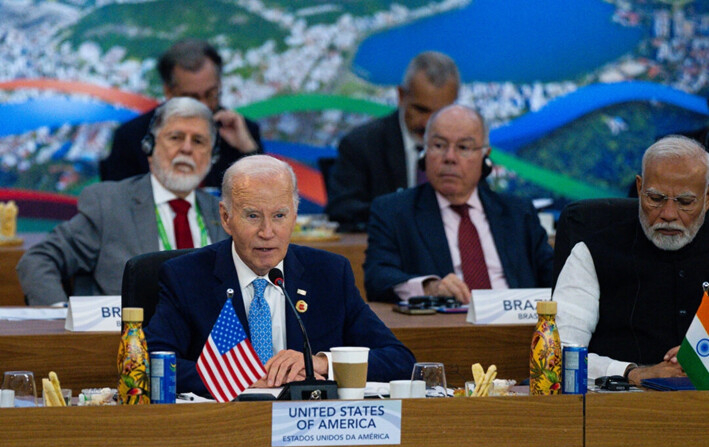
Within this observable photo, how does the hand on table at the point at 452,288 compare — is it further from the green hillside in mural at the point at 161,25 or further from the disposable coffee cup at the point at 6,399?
the green hillside in mural at the point at 161,25

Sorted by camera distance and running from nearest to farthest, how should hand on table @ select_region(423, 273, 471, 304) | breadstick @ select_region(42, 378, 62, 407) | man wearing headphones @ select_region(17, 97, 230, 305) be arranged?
breadstick @ select_region(42, 378, 62, 407) < hand on table @ select_region(423, 273, 471, 304) < man wearing headphones @ select_region(17, 97, 230, 305)

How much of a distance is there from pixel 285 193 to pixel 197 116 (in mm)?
1670

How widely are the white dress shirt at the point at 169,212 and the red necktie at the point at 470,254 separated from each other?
3.42ft

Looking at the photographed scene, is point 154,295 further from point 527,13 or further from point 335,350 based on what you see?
point 527,13

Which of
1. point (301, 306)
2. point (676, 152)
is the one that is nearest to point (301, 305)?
point (301, 306)

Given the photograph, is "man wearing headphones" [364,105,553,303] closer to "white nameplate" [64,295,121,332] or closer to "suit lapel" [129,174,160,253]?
"suit lapel" [129,174,160,253]

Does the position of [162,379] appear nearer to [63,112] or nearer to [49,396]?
[49,396]

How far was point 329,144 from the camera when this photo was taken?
7.59 m

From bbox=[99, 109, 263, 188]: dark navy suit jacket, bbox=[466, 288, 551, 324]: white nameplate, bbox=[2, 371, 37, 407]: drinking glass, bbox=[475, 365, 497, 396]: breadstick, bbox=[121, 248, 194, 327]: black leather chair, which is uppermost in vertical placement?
bbox=[99, 109, 263, 188]: dark navy suit jacket

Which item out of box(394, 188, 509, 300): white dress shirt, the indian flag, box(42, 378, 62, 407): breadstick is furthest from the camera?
box(394, 188, 509, 300): white dress shirt

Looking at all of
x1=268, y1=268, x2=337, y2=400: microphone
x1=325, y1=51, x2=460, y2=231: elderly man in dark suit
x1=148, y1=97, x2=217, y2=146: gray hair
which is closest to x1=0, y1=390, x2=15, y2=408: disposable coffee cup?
x1=268, y1=268, x2=337, y2=400: microphone

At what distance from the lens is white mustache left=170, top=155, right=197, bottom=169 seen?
15.8 feet

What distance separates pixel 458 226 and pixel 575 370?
222cm

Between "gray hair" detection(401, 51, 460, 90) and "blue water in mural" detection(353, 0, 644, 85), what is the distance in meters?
1.45
